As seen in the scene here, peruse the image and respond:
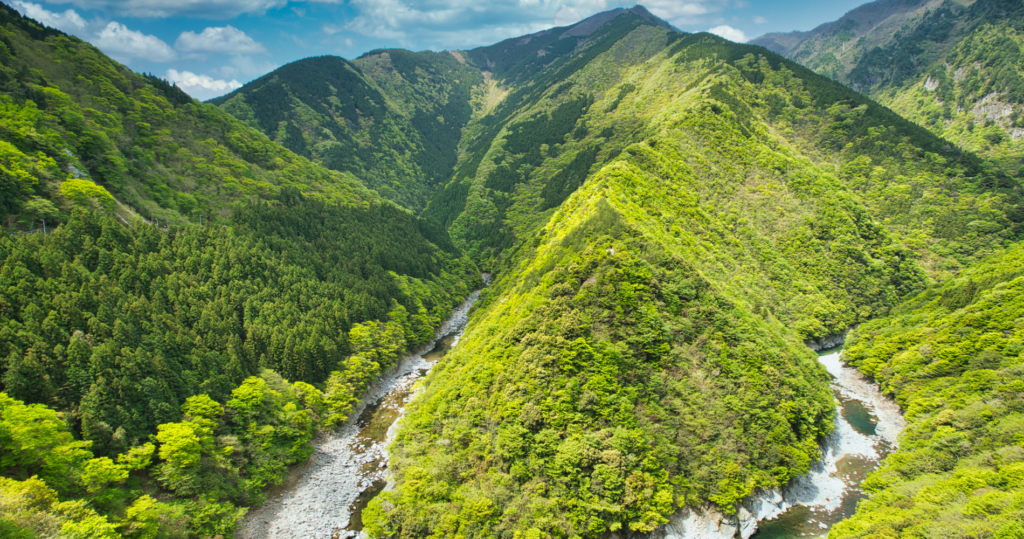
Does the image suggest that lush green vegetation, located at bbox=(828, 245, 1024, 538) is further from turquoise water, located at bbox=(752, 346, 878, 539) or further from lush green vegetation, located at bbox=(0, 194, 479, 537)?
lush green vegetation, located at bbox=(0, 194, 479, 537)

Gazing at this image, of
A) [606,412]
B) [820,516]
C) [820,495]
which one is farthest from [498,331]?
[820,495]

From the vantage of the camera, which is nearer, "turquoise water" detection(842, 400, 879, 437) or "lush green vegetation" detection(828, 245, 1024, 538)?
"lush green vegetation" detection(828, 245, 1024, 538)

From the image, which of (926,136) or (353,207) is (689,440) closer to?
(353,207)

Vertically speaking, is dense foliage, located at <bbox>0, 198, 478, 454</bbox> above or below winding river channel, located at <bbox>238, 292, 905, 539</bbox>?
above

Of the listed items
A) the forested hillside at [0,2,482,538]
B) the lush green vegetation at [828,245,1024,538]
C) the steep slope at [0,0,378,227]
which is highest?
the steep slope at [0,0,378,227]

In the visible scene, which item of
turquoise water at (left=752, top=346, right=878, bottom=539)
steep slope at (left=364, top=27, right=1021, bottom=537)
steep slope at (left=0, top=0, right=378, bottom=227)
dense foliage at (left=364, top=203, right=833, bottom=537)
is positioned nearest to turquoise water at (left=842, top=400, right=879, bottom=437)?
turquoise water at (left=752, top=346, right=878, bottom=539)

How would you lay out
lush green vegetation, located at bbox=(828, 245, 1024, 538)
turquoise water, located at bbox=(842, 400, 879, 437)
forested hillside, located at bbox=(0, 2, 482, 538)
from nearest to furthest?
lush green vegetation, located at bbox=(828, 245, 1024, 538)
forested hillside, located at bbox=(0, 2, 482, 538)
turquoise water, located at bbox=(842, 400, 879, 437)

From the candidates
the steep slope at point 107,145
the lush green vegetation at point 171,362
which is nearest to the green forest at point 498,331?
the lush green vegetation at point 171,362

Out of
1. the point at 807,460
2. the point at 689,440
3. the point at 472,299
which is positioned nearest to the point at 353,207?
the point at 472,299
